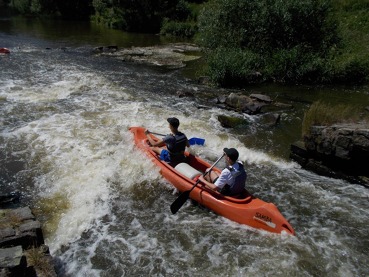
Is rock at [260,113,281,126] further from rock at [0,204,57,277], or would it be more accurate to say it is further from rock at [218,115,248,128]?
rock at [0,204,57,277]

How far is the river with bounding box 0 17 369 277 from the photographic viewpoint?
5613mm

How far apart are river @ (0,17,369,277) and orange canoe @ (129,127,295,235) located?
158 millimetres

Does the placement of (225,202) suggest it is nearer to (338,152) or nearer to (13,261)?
(338,152)

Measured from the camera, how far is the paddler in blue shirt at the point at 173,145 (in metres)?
7.57

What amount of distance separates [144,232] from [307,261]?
2694 millimetres

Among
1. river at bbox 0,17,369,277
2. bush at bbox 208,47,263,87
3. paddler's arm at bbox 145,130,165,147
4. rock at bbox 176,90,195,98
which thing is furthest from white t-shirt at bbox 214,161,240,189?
bush at bbox 208,47,263,87

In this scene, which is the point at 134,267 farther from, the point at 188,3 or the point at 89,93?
the point at 188,3

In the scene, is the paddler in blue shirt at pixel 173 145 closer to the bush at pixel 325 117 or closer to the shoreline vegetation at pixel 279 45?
the bush at pixel 325 117

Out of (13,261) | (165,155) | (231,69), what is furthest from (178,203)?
(231,69)

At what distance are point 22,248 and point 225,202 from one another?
3425mm

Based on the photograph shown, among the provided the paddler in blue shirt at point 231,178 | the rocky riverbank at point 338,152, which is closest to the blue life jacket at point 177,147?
the paddler in blue shirt at point 231,178

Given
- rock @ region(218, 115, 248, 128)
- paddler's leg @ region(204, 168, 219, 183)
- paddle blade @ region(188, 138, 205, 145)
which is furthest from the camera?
rock @ region(218, 115, 248, 128)

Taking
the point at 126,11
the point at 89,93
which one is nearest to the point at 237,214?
the point at 89,93

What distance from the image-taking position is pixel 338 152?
7984 mm
